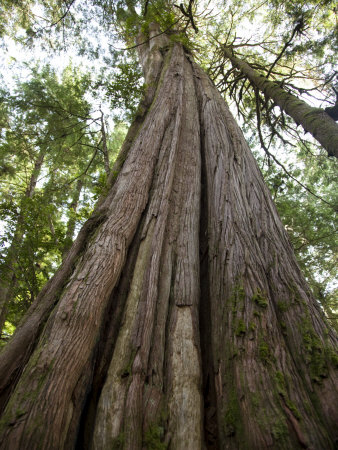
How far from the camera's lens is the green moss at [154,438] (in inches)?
40.1

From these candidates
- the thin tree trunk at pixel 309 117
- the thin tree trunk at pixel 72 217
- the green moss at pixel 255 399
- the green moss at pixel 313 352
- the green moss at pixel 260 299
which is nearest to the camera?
the green moss at pixel 255 399

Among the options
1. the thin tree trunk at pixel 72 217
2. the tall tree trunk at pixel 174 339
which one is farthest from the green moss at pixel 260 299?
the thin tree trunk at pixel 72 217

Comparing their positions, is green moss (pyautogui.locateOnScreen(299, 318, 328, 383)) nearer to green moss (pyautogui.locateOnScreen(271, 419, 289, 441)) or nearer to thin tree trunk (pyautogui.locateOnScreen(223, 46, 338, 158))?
green moss (pyautogui.locateOnScreen(271, 419, 289, 441))

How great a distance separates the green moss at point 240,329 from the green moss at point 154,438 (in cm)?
56

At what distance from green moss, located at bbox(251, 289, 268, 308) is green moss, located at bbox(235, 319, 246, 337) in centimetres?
15

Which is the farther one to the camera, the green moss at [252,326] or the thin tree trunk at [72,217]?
the thin tree trunk at [72,217]

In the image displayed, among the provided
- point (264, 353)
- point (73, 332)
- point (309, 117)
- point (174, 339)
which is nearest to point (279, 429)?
point (264, 353)

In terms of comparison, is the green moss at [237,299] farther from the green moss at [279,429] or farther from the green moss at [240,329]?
the green moss at [279,429]

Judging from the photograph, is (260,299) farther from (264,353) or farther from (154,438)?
(154,438)

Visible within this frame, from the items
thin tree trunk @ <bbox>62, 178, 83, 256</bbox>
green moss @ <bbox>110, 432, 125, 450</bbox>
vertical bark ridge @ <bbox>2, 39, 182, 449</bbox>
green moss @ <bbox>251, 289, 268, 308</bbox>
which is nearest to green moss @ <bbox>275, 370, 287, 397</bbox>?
green moss @ <bbox>251, 289, 268, 308</bbox>

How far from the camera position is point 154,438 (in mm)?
1039

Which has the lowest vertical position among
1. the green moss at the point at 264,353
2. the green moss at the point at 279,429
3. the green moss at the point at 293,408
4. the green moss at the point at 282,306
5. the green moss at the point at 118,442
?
the green moss at the point at 118,442

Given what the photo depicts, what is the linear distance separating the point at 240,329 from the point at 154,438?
628mm

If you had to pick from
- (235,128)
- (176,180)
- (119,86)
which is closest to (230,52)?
(119,86)
